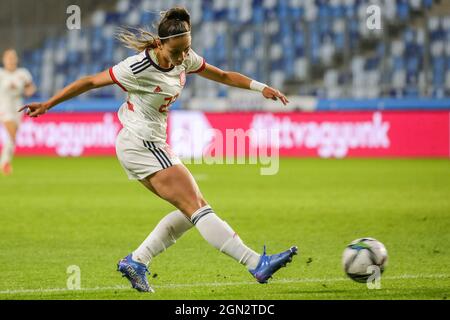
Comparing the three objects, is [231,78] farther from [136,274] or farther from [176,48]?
[136,274]

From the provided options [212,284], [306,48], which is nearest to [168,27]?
[212,284]

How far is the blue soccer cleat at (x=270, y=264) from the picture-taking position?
22.3 ft

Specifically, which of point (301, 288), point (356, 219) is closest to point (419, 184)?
point (356, 219)

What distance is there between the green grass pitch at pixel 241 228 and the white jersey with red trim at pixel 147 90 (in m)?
1.23

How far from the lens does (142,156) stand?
23.3 feet

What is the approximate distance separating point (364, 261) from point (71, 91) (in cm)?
248

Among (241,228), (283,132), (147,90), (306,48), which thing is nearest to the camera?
(147,90)

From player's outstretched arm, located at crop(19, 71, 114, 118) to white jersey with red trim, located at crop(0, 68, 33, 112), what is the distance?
46.3 ft

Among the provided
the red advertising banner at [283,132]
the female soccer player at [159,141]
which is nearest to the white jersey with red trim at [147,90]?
the female soccer player at [159,141]

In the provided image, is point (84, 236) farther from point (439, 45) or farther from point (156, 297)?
point (439, 45)

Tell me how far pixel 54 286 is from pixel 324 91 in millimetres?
17822

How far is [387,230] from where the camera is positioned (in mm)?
11141

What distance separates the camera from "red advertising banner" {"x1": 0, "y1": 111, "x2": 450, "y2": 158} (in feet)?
74.6
